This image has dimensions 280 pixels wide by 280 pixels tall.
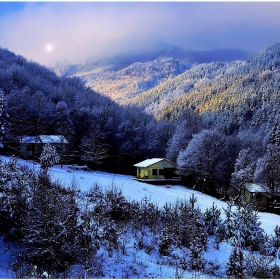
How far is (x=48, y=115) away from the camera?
4866 cm

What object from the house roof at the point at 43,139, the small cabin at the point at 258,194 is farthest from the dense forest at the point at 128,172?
the house roof at the point at 43,139

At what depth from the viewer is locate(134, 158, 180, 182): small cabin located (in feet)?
138

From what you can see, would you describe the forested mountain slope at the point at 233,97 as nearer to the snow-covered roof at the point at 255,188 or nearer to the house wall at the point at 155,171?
the house wall at the point at 155,171

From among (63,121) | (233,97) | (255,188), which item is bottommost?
(255,188)

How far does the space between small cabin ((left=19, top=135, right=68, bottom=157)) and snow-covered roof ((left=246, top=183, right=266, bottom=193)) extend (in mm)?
24409

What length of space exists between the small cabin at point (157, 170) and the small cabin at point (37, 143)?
11.4 m

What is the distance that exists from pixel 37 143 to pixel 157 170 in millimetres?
17100

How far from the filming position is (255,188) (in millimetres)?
31062

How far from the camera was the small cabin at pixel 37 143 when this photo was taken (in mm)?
41128

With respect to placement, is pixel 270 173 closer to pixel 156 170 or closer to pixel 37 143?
pixel 156 170

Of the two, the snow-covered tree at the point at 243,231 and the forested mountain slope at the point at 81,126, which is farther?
the forested mountain slope at the point at 81,126

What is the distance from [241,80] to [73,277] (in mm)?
122889

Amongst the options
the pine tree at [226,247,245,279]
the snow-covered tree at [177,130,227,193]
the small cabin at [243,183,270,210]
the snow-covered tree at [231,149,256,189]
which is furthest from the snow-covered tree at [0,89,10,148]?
the pine tree at [226,247,245,279]

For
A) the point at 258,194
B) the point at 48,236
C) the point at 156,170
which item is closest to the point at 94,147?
→ the point at 156,170
